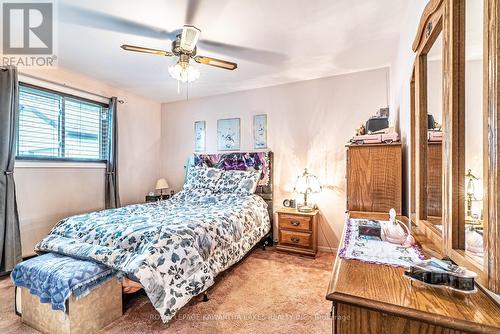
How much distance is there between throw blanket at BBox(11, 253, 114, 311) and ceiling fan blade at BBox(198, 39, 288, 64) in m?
2.16

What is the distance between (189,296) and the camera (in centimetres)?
167

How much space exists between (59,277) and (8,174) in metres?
1.70

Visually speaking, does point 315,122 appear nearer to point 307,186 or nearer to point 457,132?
point 307,186

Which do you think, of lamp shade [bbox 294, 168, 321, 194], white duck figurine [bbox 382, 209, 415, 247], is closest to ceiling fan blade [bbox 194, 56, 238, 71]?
lamp shade [bbox 294, 168, 321, 194]

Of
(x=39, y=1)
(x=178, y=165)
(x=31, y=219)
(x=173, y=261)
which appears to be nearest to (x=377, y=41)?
(x=173, y=261)

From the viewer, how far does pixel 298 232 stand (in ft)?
9.64

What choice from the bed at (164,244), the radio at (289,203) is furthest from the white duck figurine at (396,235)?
→ the radio at (289,203)

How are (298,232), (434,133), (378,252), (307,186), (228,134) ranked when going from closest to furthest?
(378,252) < (434,133) < (298,232) < (307,186) < (228,134)

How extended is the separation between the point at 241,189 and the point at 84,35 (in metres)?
2.35

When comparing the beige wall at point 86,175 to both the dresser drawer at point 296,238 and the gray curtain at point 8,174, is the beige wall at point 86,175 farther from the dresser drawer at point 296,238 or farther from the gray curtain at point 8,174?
the dresser drawer at point 296,238

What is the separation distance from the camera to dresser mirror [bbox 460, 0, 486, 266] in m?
0.66

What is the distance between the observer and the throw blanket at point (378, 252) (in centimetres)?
88

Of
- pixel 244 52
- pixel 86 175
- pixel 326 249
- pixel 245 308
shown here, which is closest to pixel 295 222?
pixel 326 249

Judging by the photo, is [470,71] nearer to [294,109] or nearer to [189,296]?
[189,296]
